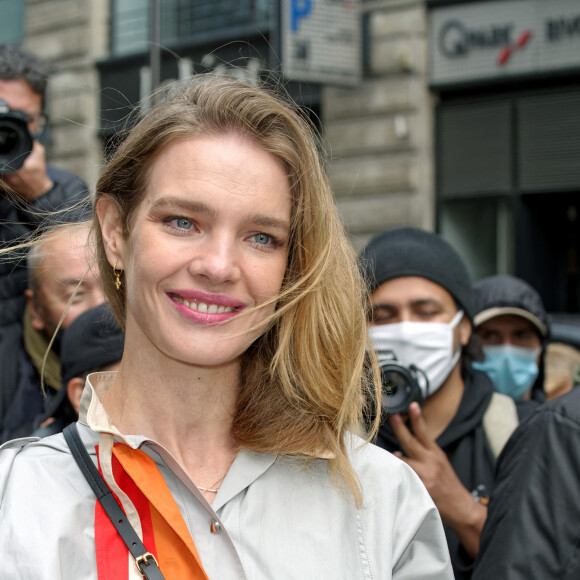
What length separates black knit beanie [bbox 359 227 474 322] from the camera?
10.8ft

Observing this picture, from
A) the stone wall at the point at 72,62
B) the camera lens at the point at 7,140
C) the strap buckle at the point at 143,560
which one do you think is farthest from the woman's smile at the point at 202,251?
the stone wall at the point at 72,62

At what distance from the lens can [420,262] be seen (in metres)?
3.31

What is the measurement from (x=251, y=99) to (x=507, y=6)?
8470 mm

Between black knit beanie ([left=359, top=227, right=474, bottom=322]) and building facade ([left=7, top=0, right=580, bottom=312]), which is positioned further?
building facade ([left=7, top=0, right=580, bottom=312])

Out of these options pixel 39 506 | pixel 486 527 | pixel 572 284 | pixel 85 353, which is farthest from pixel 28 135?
pixel 572 284

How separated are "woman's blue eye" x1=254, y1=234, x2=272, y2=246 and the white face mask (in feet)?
4.73

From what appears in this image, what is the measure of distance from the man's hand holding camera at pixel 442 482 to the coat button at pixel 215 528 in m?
1.25

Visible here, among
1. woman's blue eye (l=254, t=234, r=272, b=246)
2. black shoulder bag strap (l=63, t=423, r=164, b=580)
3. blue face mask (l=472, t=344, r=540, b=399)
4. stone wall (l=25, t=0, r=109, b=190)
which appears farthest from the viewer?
stone wall (l=25, t=0, r=109, b=190)

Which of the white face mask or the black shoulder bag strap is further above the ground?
the white face mask

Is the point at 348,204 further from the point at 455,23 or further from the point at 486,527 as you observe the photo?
the point at 486,527

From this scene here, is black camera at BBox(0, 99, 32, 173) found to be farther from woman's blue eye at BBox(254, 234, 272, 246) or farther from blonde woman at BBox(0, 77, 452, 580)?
woman's blue eye at BBox(254, 234, 272, 246)

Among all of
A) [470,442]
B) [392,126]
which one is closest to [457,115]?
[392,126]

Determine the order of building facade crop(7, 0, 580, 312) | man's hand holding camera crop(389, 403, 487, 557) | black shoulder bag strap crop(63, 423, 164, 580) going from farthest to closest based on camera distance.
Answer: building facade crop(7, 0, 580, 312) → man's hand holding camera crop(389, 403, 487, 557) → black shoulder bag strap crop(63, 423, 164, 580)

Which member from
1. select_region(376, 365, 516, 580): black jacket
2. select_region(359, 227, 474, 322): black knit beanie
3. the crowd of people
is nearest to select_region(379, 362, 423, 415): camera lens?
select_region(376, 365, 516, 580): black jacket
